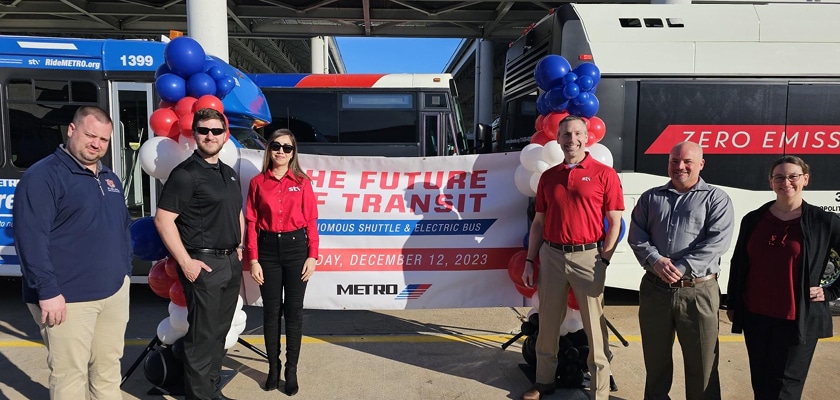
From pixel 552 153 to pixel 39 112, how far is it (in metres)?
5.89

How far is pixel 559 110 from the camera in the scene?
4.13m

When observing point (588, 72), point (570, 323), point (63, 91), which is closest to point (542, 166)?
point (588, 72)

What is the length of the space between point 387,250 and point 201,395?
188 cm

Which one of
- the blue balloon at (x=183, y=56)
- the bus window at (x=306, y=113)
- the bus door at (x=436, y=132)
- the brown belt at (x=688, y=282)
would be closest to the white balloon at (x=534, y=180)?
the brown belt at (x=688, y=282)

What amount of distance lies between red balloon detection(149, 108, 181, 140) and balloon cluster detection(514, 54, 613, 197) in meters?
2.73

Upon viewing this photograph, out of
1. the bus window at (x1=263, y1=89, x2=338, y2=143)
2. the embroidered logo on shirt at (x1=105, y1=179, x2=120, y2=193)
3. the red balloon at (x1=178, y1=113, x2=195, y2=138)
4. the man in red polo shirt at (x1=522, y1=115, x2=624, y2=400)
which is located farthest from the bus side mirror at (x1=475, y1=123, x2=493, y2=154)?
the embroidered logo on shirt at (x1=105, y1=179, x2=120, y2=193)

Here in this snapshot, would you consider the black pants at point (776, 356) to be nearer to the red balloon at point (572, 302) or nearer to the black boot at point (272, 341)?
the red balloon at point (572, 302)

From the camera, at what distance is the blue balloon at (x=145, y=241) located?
3713 millimetres

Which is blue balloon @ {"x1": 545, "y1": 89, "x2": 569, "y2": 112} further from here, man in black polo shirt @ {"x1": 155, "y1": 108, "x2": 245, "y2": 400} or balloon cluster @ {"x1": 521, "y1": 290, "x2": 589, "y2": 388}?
man in black polo shirt @ {"x1": 155, "y1": 108, "x2": 245, "y2": 400}

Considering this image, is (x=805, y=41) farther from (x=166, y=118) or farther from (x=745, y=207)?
(x=166, y=118)

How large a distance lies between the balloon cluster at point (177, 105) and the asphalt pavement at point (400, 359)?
177 centimetres

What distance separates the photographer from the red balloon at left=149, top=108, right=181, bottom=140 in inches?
149

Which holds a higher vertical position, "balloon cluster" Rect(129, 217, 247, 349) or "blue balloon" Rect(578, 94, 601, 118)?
"blue balloon" Rect(578, 94, 601, 118)

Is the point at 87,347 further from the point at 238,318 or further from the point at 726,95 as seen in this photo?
the point at 726,95
